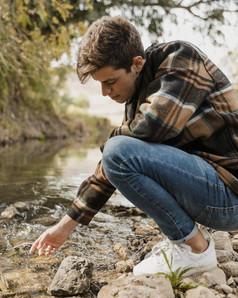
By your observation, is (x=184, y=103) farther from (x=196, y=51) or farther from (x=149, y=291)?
(x=149, y=291)

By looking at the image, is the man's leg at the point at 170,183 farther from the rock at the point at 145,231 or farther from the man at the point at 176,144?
the rock at the point at 145,231

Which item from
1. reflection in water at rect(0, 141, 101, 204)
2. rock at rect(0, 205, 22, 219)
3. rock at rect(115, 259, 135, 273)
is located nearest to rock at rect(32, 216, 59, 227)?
rock at rect(0, 205, 22, 219)

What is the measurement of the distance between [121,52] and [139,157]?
1.68ft

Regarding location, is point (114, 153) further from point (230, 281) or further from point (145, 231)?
point (145, 231)

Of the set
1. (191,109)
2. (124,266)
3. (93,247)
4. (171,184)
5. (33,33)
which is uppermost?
(33,33)

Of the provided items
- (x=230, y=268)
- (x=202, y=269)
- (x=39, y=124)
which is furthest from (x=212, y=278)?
(x=39, y=124)

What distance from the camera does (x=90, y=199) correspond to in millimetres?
1740

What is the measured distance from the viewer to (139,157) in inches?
57.2

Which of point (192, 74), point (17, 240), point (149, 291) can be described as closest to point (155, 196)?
point (149, 291)

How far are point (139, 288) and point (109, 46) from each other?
1067 mm

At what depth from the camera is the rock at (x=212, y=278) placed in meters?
1.40

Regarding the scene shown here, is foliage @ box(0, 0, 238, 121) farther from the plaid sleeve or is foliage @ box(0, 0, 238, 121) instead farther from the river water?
the plaid sleeve

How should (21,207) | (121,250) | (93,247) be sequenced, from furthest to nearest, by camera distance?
(21,207) → (93,247) → (121,250)

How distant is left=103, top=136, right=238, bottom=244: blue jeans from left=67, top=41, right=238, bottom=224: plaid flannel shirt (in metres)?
0.06
